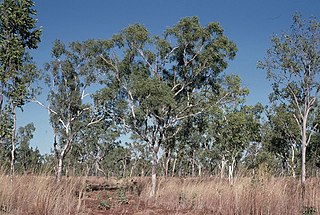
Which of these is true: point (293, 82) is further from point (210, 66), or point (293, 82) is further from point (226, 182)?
point (226, 182)

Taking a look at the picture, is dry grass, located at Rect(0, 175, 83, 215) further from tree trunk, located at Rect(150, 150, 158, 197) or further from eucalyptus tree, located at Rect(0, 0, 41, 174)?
tree trunk, located at Rect(150, 150, 158, 197)

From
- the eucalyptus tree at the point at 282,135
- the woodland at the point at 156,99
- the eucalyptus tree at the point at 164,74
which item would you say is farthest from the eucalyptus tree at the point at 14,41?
the eucalyptus tree at the point at 282,135

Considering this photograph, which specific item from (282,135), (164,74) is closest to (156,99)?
(164,74)

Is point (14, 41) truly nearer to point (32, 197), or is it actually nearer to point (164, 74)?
Result: point (32, 197)

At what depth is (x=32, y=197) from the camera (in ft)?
21.4

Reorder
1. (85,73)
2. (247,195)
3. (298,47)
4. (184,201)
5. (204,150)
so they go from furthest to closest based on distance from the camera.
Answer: (204,150) → (85,73) → (298,47) → (184,201) → (247,195)

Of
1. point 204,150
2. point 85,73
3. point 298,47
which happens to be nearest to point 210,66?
point 298,47

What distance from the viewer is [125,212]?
9.65m

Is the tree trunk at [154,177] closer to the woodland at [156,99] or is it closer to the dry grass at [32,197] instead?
the woodland at [156,99]

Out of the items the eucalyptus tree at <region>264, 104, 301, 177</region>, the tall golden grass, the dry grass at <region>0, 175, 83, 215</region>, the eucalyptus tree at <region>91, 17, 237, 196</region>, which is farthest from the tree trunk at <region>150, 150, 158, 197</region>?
the eucalyptus tree at <region>264, 104, 301, 177</region>

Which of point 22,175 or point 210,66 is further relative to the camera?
point 210,66

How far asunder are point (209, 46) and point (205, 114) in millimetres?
3769

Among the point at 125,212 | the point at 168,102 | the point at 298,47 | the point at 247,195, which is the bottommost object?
the point at 125,212

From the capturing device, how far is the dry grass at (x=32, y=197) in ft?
20.4
